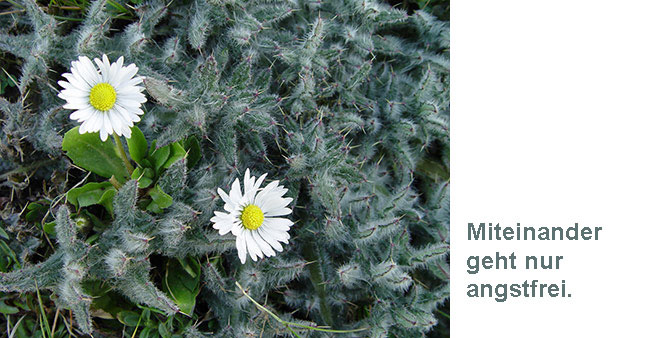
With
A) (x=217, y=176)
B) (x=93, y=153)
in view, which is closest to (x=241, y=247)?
(x=217, y=176)

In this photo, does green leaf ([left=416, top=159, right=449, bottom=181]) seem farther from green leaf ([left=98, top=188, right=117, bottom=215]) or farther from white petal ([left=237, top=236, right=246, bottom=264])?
green leaf ([left=98, top=188, right=117, bottom=215])

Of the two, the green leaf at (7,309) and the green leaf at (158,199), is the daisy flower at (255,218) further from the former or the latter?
the green leaf at (7,309)

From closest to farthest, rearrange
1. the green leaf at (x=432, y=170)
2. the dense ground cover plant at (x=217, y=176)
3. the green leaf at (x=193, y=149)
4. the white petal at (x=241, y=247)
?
the white petal at (x=241, y=247) → the dense ground cover plant at (x=217, y=176) → the green leaf at (x=193, y=149) → the green leaf at (x=432, y=170)

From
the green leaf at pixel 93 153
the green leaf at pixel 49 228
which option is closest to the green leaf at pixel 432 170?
the green leaf at pixel 93 153

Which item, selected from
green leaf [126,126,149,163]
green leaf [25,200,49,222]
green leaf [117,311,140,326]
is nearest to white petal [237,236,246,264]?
green leaf [126,126,149,163]

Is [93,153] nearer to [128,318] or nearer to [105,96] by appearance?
[105,96]

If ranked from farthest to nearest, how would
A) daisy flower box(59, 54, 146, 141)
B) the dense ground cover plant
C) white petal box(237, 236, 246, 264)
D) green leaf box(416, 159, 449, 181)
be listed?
green leaf box(416, 159, 449, 181) < the dense ground cover plant < white petal box(237, 236, 246, 264) < daisy flower box(59, 54, 146, 141)

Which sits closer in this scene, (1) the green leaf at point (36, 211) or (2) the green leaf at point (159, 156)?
(2) the green leaf at point (159, 156)
